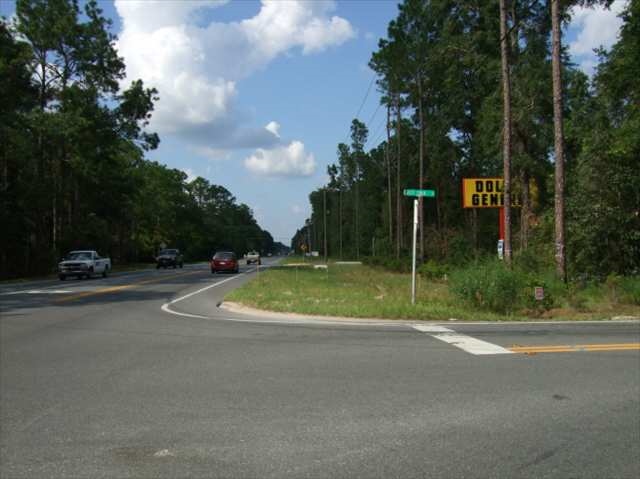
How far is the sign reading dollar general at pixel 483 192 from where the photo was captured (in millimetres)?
26125

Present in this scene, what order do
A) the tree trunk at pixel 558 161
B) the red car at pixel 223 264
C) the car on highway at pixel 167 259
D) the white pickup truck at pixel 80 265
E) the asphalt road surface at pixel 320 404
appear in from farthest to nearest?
the car on highway at pixel 167 259 → the red car at pixel 223 264 → the white pickup truck at pixel 80 265 → the tree trunk at pixel 558 161 → the asphalt road surface at pixel 320 404

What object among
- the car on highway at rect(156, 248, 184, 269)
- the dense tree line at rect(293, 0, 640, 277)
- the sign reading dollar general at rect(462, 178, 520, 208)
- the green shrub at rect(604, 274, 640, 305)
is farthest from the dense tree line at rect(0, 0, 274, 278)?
the green shrub at rect(604, 274, 640, 305)

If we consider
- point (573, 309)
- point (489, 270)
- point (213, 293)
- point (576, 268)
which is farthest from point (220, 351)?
point (576, 268)

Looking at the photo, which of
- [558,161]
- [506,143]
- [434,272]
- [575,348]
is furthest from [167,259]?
[575,348]

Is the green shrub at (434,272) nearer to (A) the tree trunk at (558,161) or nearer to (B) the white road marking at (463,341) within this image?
(A) the tree trunk at (558,161)

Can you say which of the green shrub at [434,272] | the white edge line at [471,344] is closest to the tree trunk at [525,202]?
the green shrub at [434,272]

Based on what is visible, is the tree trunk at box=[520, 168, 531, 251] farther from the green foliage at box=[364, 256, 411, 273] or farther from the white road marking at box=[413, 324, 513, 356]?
the white road marking at box=[413, 324, 513, 356]

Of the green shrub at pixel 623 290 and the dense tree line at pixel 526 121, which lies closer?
the green shrub at pixel 623 290

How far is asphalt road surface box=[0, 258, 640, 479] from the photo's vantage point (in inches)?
180

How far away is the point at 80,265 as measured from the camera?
34312 mm

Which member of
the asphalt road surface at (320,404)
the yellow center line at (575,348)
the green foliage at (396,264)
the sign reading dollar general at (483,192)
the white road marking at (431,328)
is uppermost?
the sign reading dollar general at (483,192)

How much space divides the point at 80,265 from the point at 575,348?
3105cm

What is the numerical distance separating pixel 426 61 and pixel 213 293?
87.7 ft

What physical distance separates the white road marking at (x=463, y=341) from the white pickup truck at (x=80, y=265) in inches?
1080
